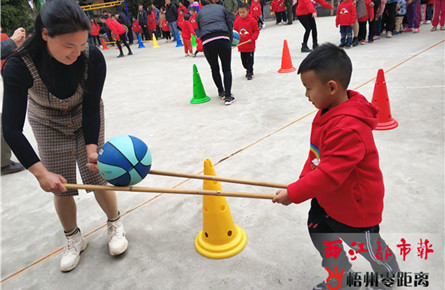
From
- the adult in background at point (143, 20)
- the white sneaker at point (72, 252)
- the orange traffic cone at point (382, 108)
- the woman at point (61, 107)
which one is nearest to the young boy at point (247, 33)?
the orange traffic cone at point (382, 108)

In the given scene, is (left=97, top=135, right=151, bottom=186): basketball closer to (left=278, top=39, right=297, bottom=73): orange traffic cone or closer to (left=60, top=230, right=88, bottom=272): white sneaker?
(left=60, top=230, right=88, bottom=272): white sneaker

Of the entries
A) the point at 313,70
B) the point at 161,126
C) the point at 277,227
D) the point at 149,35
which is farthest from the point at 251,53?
the point at 149,35

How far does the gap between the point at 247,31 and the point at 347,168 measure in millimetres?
5986

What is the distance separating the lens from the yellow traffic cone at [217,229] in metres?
2.31

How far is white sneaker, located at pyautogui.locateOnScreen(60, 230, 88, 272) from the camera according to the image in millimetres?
2369

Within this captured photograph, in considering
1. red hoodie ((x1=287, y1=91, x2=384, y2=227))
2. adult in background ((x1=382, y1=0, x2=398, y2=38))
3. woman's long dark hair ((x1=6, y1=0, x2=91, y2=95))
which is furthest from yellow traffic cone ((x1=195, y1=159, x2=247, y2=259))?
adult in background ((x1=382, y1=0, x2=398, y2=38))

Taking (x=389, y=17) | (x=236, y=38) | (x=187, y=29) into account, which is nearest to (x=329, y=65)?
(x=236, y=38)

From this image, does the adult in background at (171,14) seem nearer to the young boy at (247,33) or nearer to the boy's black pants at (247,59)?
the young boy at (247,33)

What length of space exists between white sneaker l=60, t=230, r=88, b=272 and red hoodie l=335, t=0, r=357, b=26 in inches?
321

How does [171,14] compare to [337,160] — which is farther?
[171,14]

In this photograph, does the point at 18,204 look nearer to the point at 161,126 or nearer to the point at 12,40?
the point at 12,40

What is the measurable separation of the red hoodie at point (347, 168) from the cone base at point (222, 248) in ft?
2.92

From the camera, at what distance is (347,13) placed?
816cm

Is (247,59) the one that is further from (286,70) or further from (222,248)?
(222,248)
